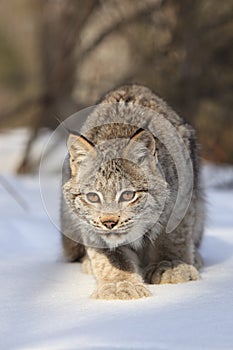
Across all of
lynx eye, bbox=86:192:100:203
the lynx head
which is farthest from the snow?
lynx eye, bbox=86:192:100:203

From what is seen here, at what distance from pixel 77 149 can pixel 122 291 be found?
2.35 ft

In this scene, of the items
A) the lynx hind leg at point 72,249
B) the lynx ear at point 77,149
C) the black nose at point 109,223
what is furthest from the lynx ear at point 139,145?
the lynx hind leg at point 72,249

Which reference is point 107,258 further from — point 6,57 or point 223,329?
point 6,57

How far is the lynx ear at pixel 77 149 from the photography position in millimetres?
3596

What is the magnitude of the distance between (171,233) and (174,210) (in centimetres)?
15

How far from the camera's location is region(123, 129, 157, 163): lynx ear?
3568 mm

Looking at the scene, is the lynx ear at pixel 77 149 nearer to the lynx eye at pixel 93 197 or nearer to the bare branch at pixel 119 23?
the lynx eye at pixel 93 197

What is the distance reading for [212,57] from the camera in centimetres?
1027

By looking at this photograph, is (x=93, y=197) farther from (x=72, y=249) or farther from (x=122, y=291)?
(x=72, y=249)

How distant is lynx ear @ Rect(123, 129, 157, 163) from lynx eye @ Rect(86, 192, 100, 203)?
0.24 metres

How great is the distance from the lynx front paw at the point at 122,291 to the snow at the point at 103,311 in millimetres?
56

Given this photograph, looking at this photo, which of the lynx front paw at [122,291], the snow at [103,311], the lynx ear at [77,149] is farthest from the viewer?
the lynx ear at [77,149]

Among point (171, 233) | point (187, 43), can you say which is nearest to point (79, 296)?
point (171, 233)

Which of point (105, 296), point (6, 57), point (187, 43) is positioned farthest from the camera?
point (6, 57)
